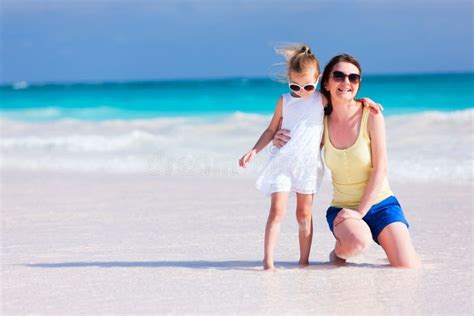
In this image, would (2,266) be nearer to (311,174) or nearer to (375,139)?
(311,174)

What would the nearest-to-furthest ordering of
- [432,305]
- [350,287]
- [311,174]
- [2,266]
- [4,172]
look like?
[432,305], [350,287], [311,174], [2,266], [4,172]

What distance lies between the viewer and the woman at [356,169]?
14.1 ft

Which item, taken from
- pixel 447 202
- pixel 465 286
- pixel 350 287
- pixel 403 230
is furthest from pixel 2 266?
pixel 447 202

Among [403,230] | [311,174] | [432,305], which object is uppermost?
[311,174]

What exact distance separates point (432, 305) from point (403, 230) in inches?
32.5

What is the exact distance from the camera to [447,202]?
6.48m

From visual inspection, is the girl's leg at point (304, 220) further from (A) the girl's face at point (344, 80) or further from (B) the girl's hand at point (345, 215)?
(A) the girl's face at point (344, 80)

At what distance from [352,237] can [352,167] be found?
1.48 ft

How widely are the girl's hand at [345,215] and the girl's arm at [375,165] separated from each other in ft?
0.10

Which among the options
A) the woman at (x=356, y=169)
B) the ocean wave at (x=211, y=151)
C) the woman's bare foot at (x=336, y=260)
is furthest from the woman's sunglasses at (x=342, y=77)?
the ocean wave at (x=211, y=151)

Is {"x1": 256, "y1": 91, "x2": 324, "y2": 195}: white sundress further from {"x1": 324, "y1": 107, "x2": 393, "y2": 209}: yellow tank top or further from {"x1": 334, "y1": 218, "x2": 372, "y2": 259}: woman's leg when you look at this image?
{"x1": 334, "y1": 218, "x2": 372, "y2": 259}: woman's leg

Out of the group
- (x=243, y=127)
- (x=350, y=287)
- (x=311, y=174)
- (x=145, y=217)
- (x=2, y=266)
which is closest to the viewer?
(x=350, y=287)

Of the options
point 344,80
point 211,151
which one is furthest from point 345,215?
point 211,151

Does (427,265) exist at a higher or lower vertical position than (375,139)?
lower
